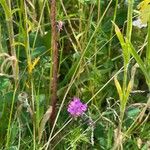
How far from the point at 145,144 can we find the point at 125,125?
79 mm

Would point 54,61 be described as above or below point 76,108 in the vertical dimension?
above

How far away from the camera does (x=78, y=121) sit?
1263mm

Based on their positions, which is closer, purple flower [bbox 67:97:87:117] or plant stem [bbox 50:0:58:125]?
plant stem [bbox 50:0:58:125]

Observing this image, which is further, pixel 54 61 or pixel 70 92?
pixel 70 92

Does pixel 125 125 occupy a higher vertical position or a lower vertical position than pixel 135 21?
lower

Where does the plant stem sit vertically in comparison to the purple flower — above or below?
above

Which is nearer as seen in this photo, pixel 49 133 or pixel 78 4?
pixel 49 133

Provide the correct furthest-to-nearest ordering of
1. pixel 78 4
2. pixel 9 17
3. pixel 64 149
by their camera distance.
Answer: pixel 78 4, pixel 64 149, pixel 9 17

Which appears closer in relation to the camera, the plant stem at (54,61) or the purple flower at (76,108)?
the plant stem at (54,61)

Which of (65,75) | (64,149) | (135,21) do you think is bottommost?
(64,149)

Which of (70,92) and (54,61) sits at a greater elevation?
(54,61)

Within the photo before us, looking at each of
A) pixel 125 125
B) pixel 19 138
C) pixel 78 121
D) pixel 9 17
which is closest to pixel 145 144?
pixel 125 125

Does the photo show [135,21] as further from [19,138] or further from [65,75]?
[19,138]

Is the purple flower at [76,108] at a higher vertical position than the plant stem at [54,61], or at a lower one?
lower
